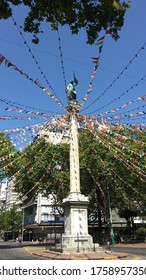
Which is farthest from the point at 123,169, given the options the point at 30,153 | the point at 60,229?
the point at 60,229

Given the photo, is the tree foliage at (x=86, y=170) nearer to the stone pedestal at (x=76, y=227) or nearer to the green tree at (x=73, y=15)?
the stone pedestal at (x=76, y=227)

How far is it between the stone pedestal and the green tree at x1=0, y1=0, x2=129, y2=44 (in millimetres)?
10793

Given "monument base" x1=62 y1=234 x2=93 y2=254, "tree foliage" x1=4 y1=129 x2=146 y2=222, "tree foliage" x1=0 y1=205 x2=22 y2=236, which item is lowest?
"tree foliage" x1=0 y1=205 x2=22 y2=236

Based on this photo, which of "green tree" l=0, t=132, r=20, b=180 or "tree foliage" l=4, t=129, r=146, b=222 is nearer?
"green tree" l=0, t=132, r=20, b=180

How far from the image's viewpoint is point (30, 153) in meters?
→ 28.5

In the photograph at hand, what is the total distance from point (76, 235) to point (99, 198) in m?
16.4

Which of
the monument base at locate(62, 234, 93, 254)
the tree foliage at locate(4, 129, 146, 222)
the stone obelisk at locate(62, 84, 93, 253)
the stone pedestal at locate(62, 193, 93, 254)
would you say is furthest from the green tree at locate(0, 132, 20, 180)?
the monument base at locate(62, 234, 93, 254)

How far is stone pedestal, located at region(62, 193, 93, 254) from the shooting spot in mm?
14859

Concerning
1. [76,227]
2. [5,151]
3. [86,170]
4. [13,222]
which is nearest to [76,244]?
[76,227]

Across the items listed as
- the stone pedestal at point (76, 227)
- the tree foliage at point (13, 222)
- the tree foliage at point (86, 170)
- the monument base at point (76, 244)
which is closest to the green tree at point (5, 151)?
the tree foliage at point (86, 170)

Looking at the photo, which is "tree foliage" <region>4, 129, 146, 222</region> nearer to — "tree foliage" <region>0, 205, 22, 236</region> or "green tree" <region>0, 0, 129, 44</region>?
"green tree" <region>0, 0, 129, 44</region>

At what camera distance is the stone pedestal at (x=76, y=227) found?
14.9m

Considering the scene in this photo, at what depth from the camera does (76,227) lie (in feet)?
51.2

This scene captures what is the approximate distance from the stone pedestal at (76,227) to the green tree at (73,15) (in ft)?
35.4
